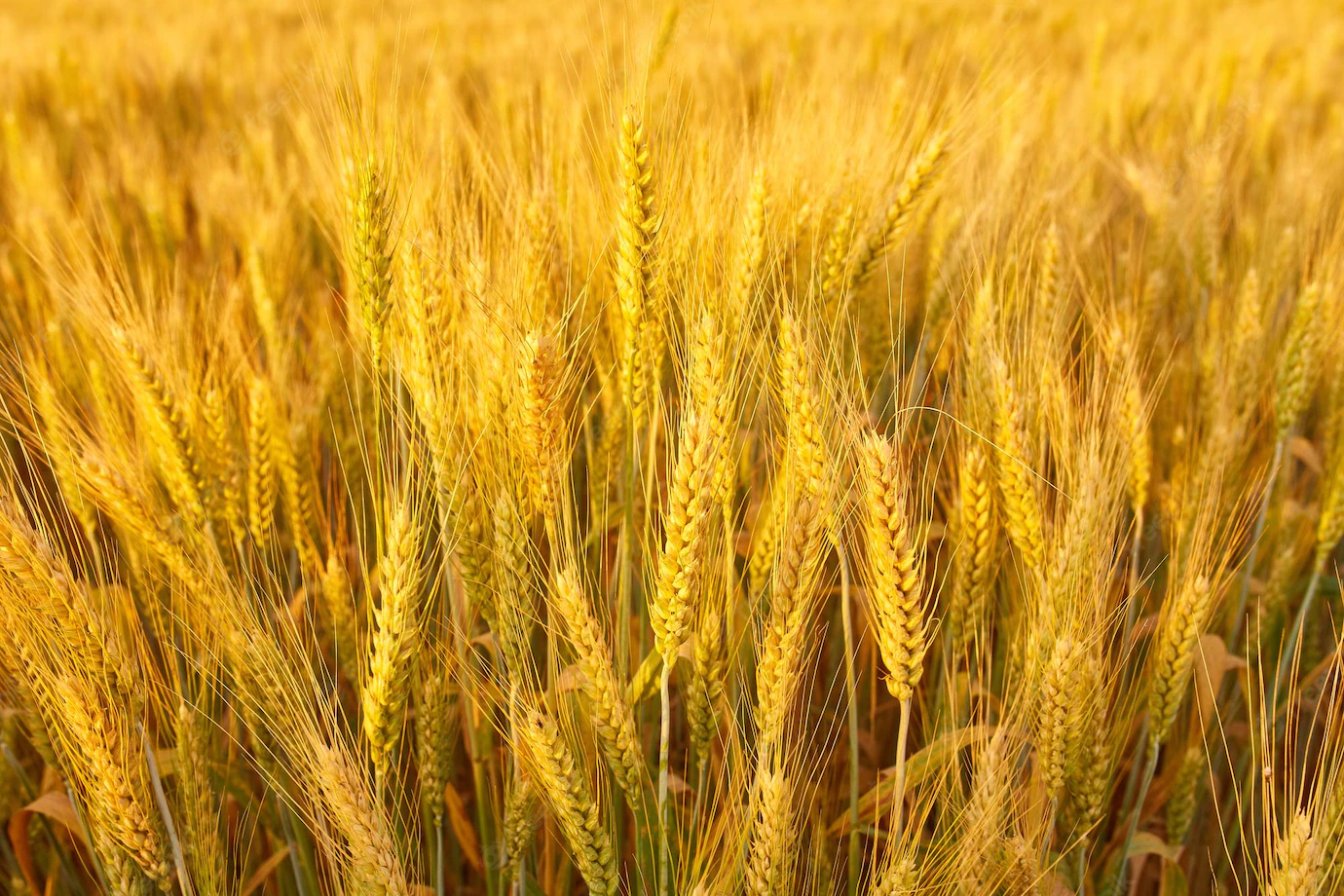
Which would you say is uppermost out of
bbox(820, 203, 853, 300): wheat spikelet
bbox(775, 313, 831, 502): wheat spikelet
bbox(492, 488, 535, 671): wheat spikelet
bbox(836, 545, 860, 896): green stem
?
bbox(820, 203, 853, 300): wheat spikelet

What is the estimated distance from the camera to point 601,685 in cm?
98

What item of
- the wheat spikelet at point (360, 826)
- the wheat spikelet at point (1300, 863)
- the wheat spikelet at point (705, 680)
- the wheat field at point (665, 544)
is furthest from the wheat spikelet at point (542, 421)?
the wheat spikelet at point (1300, 863)

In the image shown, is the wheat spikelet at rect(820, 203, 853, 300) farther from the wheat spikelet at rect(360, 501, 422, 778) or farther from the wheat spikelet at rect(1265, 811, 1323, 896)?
the wheat spikelet at rect(1265, 811, 1323, 896)

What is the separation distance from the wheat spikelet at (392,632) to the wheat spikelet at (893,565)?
49cm

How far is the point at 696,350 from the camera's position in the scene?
101 cm

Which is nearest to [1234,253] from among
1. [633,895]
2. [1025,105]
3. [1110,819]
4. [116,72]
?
[1025,105]

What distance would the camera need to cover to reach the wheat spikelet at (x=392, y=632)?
3.17 feet

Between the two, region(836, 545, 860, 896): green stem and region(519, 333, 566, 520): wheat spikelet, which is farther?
region(836, 545, 860, 896): green stem

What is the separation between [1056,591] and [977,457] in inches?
8.1

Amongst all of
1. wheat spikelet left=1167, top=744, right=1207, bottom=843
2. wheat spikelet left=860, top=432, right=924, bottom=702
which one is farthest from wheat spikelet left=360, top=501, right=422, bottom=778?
wheat spikelet left=1167, top=744, right=1207, bottom=843

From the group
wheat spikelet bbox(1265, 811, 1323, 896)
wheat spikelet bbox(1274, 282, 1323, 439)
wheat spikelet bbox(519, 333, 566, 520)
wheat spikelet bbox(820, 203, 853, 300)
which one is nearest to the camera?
wheat spikelet bbox(1265, 811, 1323, 896)

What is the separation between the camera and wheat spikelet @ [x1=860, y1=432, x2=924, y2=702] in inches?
37.7

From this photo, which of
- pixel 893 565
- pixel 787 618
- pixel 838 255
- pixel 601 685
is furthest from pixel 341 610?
pixel 838 255

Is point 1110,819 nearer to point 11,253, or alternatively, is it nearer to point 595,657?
point 595,657
